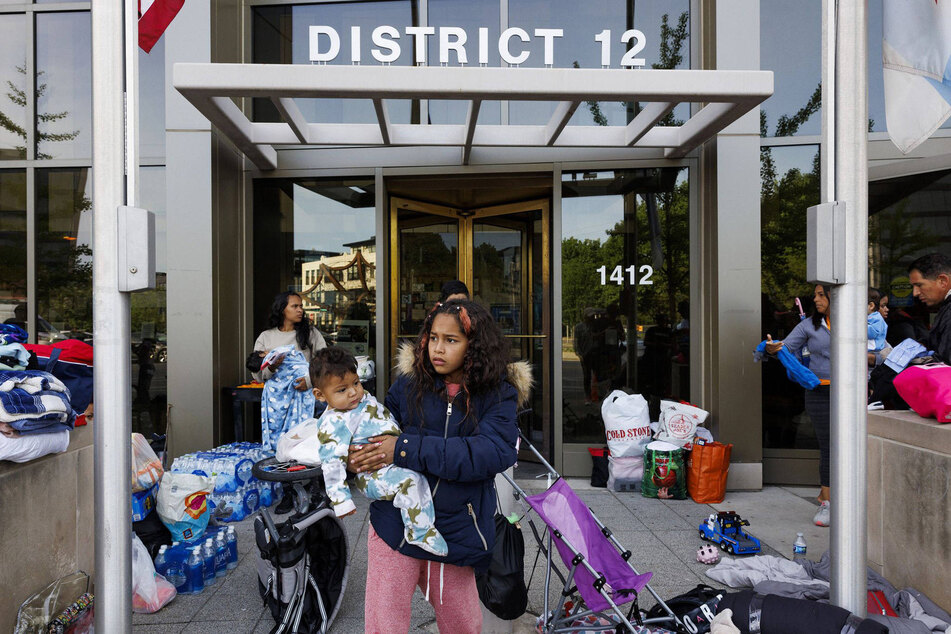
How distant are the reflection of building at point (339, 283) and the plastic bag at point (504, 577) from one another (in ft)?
14.3

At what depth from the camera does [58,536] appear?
3.06 meters

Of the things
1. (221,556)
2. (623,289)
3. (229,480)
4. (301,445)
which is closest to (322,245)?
(229,480)

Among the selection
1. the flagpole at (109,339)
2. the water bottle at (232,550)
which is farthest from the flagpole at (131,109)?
the water bottle at (232,550)

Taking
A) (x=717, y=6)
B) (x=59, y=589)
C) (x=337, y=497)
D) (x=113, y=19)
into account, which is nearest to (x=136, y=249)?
(x=113, y=19)

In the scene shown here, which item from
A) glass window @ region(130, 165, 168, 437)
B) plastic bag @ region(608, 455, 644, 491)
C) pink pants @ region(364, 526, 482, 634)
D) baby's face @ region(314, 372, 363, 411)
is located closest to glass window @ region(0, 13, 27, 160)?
glass window @ region(130, 165, 168, 437)

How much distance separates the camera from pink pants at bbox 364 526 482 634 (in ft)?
7.43

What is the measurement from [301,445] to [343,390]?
760 mm

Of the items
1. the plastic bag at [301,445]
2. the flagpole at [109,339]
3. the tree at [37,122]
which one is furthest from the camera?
the tree at [37,122]

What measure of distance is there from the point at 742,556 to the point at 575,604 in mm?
1944

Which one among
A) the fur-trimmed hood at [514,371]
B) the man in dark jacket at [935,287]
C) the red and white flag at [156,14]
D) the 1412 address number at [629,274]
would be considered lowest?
the fur-trimmed hood at [514,371]

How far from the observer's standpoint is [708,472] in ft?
18.9

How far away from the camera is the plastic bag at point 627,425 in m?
6.07

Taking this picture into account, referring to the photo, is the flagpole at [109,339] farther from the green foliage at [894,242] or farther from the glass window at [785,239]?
the green foliage at [894,242]

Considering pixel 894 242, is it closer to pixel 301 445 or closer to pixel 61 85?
pixel 301 445
